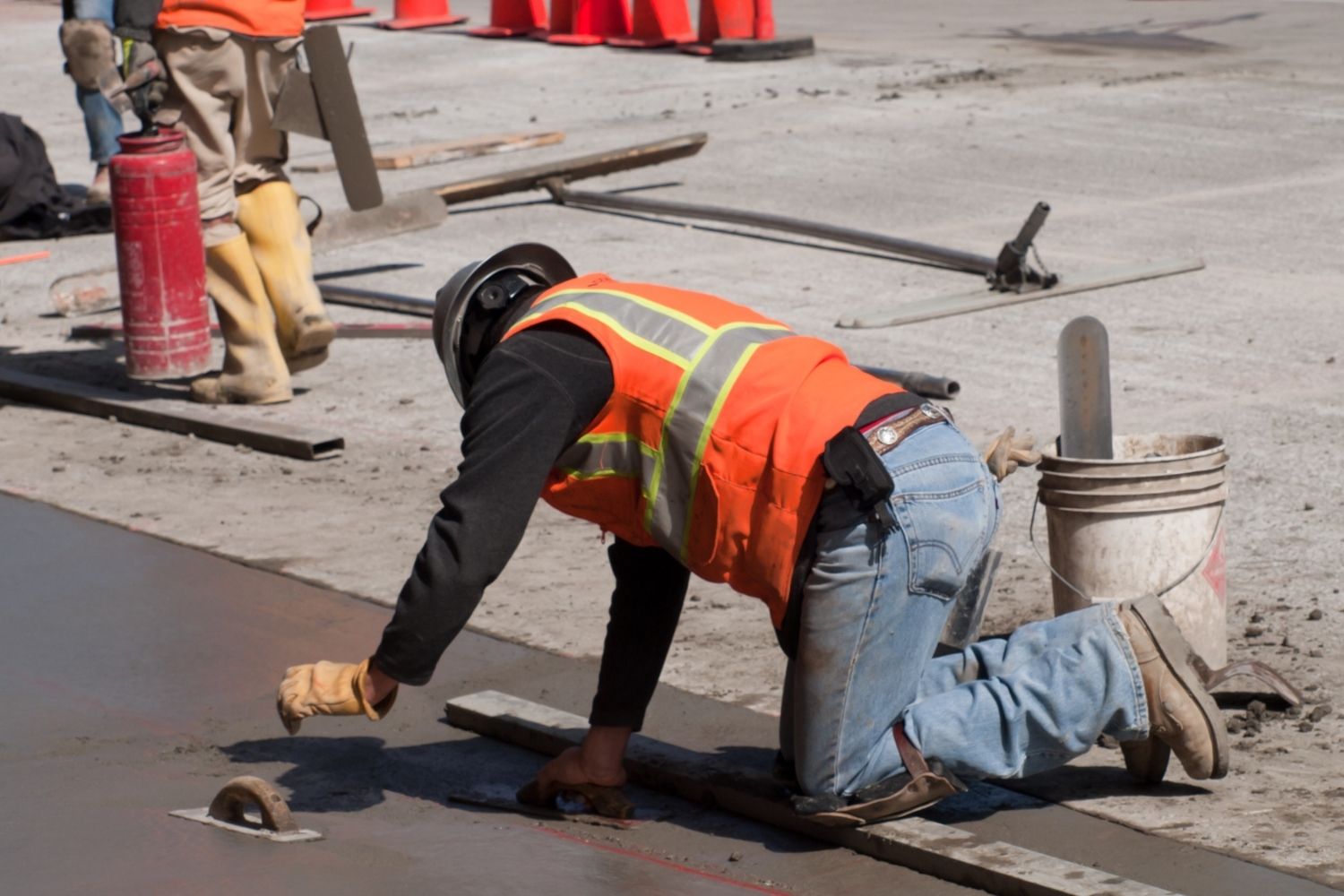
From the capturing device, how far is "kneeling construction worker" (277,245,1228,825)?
337 centimetres

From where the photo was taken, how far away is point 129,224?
693 cm

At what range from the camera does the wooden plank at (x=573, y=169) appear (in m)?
10.8

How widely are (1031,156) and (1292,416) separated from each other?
5.68 meters

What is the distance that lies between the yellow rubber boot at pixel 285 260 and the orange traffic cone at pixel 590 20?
1112 cm

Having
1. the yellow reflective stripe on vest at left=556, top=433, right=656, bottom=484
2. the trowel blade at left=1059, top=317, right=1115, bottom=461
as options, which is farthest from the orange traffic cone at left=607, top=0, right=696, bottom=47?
the yellow reflective stripe on vest at left=556, top=433, right=656, bottom=484

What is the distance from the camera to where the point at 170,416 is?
7.08 meters

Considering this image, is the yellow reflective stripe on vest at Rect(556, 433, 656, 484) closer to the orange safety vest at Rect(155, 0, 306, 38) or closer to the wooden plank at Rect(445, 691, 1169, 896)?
the wooden plank at Rect(445, 691, 1169, 896)

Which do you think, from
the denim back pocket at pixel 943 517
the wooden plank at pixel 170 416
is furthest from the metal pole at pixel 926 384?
the denim back pocket at pixel 943 517

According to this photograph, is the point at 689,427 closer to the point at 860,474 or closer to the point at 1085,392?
the point at 860,474

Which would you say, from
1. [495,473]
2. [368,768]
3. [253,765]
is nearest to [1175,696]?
[495,473]

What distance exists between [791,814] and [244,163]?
4252 millimetres

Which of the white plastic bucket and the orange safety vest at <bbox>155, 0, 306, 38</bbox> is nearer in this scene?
the white plastic bucket

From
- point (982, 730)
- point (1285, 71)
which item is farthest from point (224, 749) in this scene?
point (1285, 71)

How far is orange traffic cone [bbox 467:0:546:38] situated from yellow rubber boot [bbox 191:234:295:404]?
469 inches
